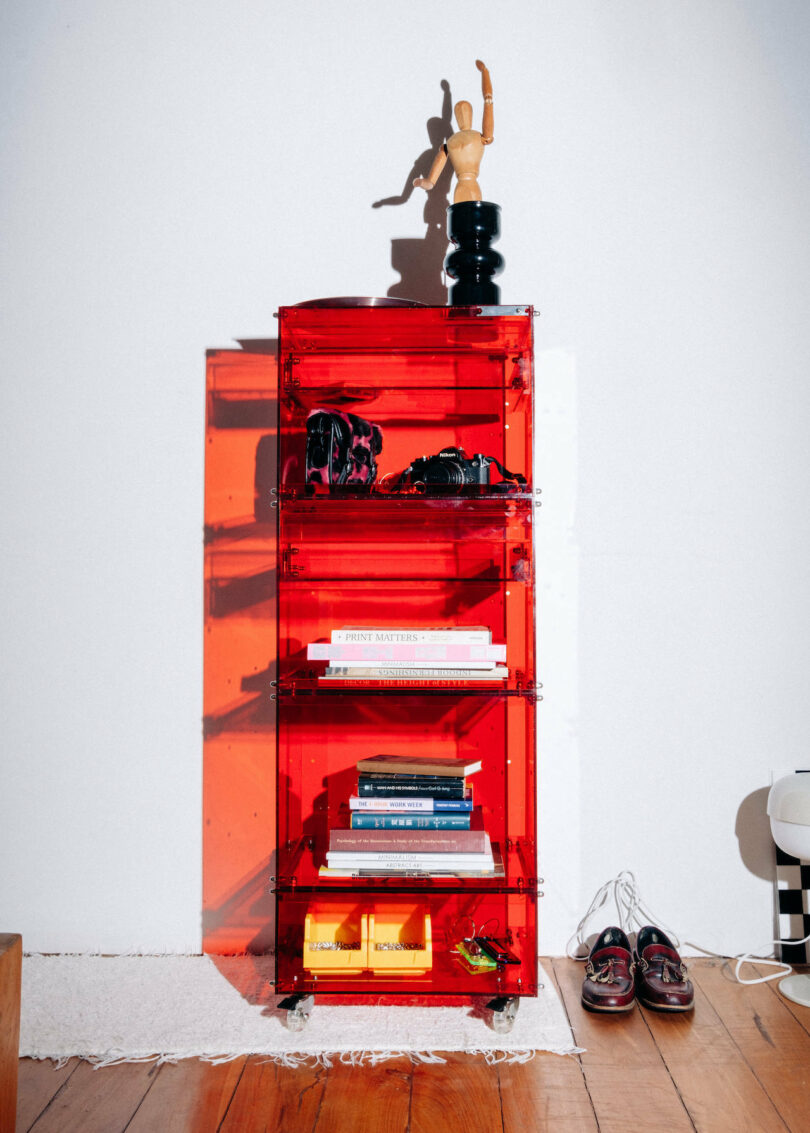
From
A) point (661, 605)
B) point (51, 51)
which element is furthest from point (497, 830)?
point (51, 51)

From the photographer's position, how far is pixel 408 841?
1.89 m

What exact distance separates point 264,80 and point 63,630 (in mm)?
1572

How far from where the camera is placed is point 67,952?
2326 millimetres

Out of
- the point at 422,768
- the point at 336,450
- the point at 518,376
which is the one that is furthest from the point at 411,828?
the point at 518,376

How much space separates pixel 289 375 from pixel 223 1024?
145 centimetres

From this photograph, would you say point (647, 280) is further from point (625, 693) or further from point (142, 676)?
point (142, 676)

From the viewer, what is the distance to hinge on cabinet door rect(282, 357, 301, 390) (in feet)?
6.74

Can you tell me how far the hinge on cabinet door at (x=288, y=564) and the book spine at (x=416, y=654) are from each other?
239 millimetres

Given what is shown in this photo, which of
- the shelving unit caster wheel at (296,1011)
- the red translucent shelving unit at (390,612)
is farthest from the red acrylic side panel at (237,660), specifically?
the shelving unit caster wheel at (296,1011)

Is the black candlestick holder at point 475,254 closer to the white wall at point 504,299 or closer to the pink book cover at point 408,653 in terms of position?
the white wall at point 504,299

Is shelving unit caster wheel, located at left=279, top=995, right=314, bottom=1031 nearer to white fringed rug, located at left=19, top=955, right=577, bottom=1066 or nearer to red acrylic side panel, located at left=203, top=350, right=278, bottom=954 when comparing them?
white fringed rug, located at left=19, top=955, right=577, bottom=1066

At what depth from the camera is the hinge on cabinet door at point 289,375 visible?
2.05m

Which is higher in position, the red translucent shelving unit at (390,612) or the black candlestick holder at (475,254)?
the black candlestick holder at (475,254)

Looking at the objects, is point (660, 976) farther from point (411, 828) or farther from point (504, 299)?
point (504, 299)
